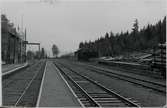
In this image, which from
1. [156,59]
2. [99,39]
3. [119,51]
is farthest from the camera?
[99,39]

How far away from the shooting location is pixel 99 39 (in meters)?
144

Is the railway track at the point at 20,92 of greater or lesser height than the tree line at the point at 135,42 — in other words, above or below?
below

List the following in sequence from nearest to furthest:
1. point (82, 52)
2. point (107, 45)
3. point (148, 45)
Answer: point (82, 52), point (148, 45), point (107, 45)

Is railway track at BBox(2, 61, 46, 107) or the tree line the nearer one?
railway track at BBox(2, 61, 46, 107)

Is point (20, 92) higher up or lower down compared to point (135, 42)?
lower down

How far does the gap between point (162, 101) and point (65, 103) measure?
3.94 meters

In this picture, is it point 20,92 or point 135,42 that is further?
point 135,42

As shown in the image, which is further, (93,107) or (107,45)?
(107,45)

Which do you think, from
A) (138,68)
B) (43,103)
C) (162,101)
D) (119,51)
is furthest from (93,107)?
(119,51)

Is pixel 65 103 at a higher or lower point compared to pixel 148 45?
lower

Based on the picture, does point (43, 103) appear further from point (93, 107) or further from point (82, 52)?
point (82, 52)

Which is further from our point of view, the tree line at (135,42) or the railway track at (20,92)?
the tree line at (135,42)

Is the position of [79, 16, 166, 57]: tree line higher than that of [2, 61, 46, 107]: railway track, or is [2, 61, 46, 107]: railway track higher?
[79, 16, 166, 57]: tree line

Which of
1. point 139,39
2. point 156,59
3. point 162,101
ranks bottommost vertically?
point 162,101
